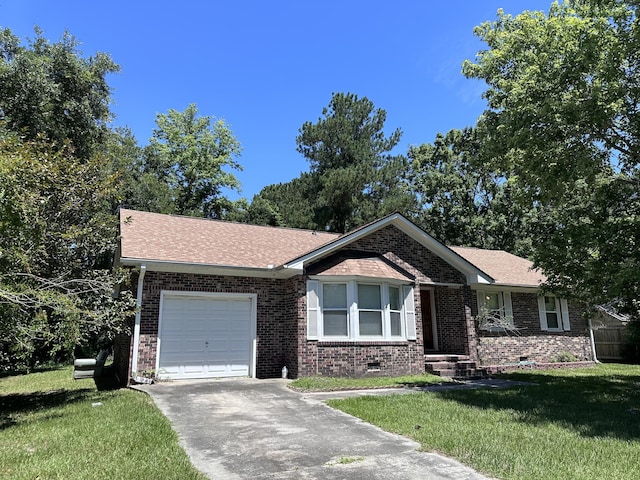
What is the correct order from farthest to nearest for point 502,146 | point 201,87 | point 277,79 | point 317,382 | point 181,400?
point 201,87 < point 277,79 < point 502,146 < point 317,382 < point 181,400

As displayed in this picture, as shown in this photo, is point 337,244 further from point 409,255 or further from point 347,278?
point 409,255

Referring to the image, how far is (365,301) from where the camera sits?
13133mm

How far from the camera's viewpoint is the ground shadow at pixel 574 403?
7.21 metres

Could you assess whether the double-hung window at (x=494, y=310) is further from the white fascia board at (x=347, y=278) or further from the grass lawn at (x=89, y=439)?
the grass lawn at (x=89, y=439)

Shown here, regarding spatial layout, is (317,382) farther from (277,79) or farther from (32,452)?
(277,79)

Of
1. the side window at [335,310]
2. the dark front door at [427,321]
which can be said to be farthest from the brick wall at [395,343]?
the dark front door at [427,321]

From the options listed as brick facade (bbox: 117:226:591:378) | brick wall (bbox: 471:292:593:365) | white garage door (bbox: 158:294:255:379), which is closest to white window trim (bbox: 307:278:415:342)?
brick facade (bbox: 117:226:591:378)

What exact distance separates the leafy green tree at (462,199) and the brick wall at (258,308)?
21645mm

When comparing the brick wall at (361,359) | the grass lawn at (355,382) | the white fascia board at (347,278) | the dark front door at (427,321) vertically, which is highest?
the white fascia board at (347,278)

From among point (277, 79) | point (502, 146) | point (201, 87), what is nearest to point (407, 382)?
point (502, 146)

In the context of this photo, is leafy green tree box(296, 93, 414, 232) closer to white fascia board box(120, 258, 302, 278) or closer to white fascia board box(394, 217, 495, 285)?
white fascia board box(394, 217, 495, 285)

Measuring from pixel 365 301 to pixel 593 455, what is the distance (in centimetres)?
794

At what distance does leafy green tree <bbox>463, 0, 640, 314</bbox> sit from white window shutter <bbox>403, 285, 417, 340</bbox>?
378cm

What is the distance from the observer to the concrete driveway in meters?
4.98
